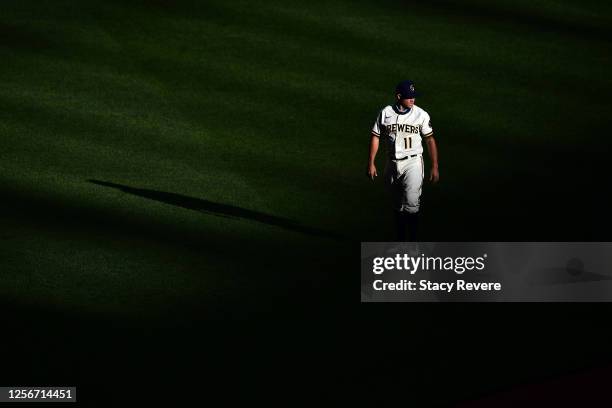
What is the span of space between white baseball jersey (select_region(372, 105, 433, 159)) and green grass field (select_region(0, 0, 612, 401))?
107 cm

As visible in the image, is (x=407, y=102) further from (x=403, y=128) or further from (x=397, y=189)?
(x=397, y=189)

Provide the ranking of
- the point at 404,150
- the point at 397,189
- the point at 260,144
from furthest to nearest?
the point at 260,144 → the point at 397,189 → the point at 404,150

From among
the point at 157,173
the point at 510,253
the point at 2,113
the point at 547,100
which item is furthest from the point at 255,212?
the point at 547,100

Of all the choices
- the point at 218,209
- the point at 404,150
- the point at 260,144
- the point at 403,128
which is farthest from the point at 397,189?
the point at 260,144

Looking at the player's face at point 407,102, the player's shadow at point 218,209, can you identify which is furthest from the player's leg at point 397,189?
the player's shadow at point 218,209

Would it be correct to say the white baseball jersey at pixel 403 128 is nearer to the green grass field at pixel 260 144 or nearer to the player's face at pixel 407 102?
the player's face at pixel 407 102

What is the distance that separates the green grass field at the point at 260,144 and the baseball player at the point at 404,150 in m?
0.66

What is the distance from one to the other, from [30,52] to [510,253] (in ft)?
25.9

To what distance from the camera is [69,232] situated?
11.2 meters

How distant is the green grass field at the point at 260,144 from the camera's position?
1035 centimetres

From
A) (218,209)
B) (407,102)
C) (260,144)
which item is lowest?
(218,209)

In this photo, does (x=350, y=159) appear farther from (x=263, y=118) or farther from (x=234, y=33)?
(x=234, y=33)

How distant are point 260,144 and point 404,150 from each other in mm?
3290

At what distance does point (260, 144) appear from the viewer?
534 inches
